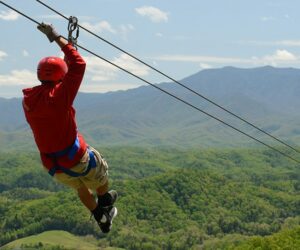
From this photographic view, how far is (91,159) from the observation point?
260 inches

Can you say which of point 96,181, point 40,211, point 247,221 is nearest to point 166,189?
point 247,221

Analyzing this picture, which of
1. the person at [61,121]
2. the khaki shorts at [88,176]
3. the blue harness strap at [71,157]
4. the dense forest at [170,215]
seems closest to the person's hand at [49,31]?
the person at [61,121]

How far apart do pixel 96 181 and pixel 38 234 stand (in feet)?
541

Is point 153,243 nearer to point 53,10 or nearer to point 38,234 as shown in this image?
point 38,234

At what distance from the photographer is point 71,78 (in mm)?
5883

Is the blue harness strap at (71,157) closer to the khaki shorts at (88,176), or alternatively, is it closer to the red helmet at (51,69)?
the khaki shorts at (88,176)

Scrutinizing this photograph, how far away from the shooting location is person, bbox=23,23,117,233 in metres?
5.93

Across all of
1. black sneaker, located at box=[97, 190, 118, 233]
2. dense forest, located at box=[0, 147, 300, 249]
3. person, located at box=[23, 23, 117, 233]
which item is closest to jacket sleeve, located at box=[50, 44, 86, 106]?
person, located at box=[23, 23, 117, 233]

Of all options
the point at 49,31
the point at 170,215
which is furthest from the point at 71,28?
the point at 170,215

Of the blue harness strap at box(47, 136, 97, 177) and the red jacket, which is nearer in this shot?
the red jacket

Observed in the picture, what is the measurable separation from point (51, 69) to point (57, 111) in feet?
1.56

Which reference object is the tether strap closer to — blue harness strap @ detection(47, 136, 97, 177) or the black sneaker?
blue harness strap @ detection(47, 136, 97, 177)

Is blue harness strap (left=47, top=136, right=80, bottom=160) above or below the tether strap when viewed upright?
above

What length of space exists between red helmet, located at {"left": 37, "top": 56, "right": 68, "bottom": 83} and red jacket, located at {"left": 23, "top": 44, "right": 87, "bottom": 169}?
0.30ft
